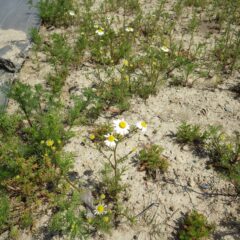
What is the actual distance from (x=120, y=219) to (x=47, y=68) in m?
2.81

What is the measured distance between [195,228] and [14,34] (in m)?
4.16

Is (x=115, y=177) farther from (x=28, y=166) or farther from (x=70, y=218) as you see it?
(x=28, y=166)

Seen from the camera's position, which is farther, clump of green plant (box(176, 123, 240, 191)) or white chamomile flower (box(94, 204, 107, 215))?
clump of green plant (box(176, 123, 240, 191))

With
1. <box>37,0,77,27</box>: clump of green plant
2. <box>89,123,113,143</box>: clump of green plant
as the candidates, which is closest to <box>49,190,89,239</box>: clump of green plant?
<box>89,123,113,143</box>: clump of green plant

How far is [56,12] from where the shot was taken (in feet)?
18.7

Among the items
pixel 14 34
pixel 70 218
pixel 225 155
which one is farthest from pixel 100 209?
pixel 14 34

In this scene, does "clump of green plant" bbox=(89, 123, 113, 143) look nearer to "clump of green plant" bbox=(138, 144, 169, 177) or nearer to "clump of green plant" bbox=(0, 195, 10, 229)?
"clump of green plant" bbox=(138, 144, 169, 177)

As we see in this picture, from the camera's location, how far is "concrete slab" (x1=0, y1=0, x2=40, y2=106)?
451cm

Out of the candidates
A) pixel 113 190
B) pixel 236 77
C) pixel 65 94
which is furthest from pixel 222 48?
pixel 113 190

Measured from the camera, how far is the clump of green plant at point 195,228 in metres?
2.79

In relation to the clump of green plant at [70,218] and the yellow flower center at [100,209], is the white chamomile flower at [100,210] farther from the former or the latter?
the clump of green plant at [70,218]

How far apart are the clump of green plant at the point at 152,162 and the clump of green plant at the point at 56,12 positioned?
3.35m

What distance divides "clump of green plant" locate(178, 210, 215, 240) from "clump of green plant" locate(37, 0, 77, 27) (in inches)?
166

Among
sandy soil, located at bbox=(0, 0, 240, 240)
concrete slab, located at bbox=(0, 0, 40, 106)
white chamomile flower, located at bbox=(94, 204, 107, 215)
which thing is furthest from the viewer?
concrete slab, located at bbox=(0, 0, 40, 106)
